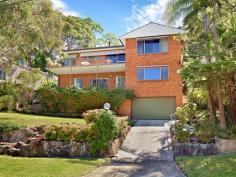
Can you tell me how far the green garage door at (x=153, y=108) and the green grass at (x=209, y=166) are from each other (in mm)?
16256

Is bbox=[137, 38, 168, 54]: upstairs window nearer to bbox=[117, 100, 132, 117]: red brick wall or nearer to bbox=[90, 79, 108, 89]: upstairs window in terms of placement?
bbox=[117, 100, 132, 117]: red brick wall

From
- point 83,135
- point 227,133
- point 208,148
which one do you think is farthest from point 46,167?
point 227,133

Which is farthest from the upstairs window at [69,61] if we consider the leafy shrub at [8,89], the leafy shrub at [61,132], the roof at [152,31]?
the leafy shrub at [61,132]

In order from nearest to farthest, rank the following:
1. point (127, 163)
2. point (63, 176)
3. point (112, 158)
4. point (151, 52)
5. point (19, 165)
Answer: point (63, 176) < point (19, 165) < point (127, 163) < point (112, 158) < point (151, 52)

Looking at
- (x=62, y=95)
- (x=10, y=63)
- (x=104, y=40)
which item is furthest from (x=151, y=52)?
(x=104, y=40)

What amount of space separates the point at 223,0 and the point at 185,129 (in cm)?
989

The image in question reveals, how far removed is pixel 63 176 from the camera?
1229 cm

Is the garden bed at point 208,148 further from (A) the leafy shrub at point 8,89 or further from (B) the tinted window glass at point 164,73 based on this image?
(A) the leafy shrub at point 8,89

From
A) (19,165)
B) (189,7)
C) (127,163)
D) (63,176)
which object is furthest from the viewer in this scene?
(189,7)

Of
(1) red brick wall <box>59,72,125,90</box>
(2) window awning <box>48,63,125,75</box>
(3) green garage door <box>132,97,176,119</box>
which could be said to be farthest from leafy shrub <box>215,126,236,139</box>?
(1) red brick wall <box>59,72,125,90</box>

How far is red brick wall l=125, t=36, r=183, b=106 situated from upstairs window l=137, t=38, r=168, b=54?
1.35ft

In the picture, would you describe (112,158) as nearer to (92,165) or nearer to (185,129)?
(92,165)

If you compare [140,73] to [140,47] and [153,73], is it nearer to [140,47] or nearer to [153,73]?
[153,73]

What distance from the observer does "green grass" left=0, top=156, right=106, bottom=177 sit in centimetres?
1271
